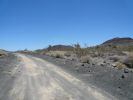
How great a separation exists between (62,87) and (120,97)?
3.15m

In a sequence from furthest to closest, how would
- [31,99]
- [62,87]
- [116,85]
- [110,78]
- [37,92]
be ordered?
1. [110,78]
2. [116,85]
3. [62,87]
4. [37,92]
5. [31,99]

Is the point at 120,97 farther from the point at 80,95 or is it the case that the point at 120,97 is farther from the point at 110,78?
the point at 110,78

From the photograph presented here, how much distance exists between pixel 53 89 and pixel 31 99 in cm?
227

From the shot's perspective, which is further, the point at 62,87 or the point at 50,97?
the point at 62,87

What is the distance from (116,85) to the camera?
14.2 m

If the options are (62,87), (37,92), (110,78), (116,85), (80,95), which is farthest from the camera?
(110,78)

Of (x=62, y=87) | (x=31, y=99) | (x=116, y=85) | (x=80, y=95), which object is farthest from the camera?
(x=116, y=85)

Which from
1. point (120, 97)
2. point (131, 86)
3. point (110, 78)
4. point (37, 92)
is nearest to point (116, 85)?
point (131, 86)

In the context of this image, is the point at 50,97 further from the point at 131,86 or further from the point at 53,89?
the point at 131,86

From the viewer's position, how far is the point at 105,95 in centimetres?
1091

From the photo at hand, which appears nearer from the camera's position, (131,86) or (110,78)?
(131,86)

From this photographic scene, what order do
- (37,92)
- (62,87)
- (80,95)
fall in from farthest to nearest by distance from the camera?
(62,87)
(37,92)
(80,95)

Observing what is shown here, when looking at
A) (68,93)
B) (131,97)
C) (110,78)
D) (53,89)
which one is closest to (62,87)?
(53,89)

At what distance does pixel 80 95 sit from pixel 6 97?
3.02 meters
